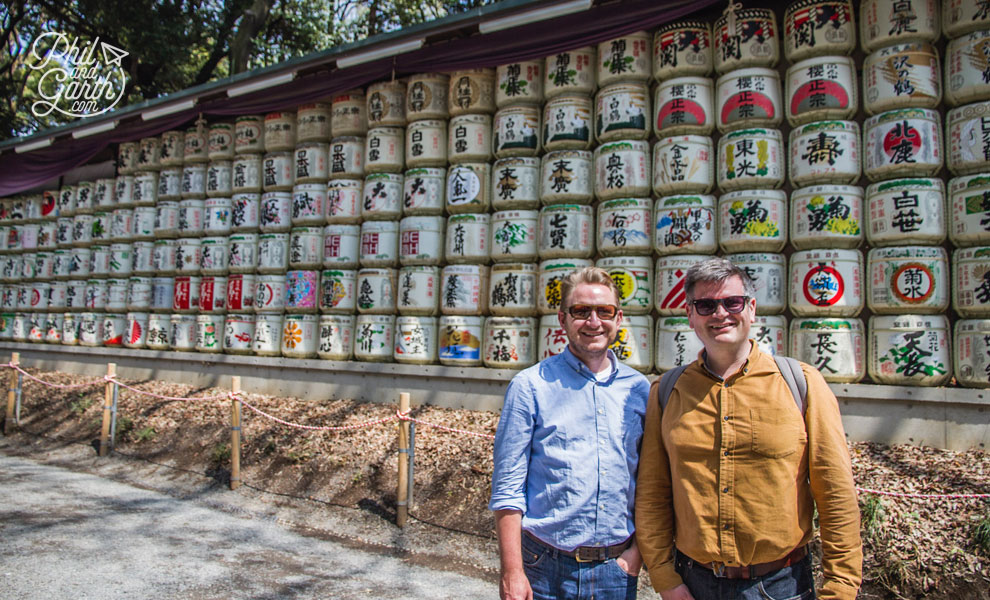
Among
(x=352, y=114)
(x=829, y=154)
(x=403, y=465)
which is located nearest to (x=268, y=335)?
(x=352, y=114)

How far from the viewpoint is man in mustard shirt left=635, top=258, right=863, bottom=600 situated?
1.89 metres

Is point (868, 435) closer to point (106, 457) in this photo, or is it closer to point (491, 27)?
point (491, 27)

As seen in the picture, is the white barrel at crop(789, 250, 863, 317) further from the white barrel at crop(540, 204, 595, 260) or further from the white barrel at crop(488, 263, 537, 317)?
the white barrel at crop(488, 263, 537, 317)

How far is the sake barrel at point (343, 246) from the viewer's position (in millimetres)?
7812

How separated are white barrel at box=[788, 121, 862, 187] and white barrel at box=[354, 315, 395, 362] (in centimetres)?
444

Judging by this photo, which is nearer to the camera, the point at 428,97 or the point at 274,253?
the point at 428,97

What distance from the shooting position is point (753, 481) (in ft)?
6.34

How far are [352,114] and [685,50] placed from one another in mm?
4010

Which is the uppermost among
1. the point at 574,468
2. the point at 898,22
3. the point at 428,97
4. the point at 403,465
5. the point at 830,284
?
the point at 428,97

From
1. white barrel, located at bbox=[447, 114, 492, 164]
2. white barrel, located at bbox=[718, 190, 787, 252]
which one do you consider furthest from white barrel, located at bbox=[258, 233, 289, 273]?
white barrel, located at bbox=[718, 190, 787, 252]

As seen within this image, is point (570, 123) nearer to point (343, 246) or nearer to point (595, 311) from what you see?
point (343, 246)

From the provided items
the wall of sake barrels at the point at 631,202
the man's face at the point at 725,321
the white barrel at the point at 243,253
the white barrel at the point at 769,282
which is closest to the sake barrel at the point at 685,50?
the wall of sake barrels at the point at 631,202

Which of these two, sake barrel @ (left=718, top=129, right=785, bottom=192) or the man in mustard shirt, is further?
sake barrel @ (left=718, top=129, right=785, bottom=192)

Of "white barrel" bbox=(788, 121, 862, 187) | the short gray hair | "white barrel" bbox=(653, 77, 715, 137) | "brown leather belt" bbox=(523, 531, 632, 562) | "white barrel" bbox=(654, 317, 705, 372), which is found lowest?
"brown leather belt" bbox=(523, 531, 632, 562)
